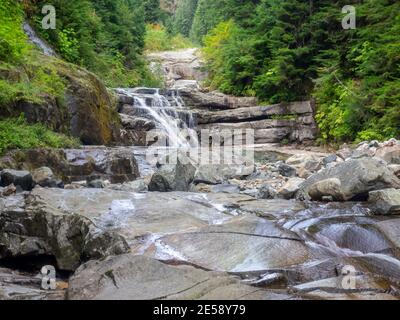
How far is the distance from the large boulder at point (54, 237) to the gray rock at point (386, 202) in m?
3.80

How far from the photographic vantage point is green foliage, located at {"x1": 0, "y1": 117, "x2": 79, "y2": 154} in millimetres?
7922

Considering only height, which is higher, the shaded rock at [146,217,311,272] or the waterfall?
the waterfall

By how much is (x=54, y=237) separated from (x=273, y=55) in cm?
1622

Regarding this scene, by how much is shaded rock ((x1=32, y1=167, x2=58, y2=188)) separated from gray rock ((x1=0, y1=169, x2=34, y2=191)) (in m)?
0.48

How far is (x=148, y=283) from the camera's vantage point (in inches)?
126

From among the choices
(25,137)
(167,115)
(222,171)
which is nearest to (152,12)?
(167,115)

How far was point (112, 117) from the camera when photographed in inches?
516

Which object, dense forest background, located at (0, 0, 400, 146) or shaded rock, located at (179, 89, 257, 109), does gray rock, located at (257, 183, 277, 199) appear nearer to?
dense forest background, located at (0, 0, 400, 146)

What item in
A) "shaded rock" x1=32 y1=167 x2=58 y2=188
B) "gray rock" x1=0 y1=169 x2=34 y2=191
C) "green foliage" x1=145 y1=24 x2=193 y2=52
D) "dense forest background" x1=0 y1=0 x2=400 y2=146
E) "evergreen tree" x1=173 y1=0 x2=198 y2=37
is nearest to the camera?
"gray rock" x1=0 y1=169 x2=34 y2=191

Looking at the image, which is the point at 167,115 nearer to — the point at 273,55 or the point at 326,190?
the point at 273,55

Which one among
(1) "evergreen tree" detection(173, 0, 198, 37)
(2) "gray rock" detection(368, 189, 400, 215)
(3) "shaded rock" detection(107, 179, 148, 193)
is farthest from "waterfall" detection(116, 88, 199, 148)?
(1) "evergreen tree" detection(173, 0, 198, 37)

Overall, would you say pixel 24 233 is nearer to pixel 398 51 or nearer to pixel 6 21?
pixel 6 21

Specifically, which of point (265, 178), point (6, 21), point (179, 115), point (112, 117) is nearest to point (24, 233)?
point (265, 178)

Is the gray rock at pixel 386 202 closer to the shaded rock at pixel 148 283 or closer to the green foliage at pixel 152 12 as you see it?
the shaded rock at pixel 148 283
